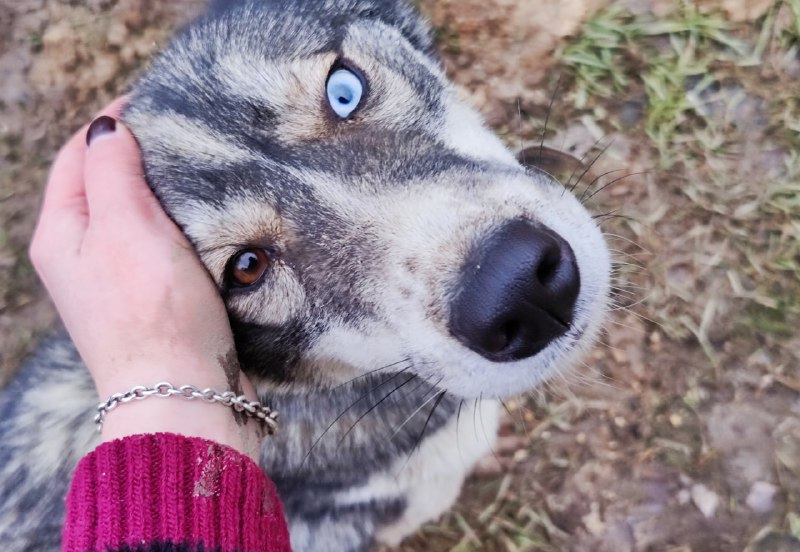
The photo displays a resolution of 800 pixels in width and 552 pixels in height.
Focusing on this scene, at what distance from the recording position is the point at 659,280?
12.8 ft

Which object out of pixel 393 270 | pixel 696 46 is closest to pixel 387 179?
pixel 393 270

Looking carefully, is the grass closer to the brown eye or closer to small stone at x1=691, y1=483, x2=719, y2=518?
small stone at x1=691, y1=483, x2=719, y2=518

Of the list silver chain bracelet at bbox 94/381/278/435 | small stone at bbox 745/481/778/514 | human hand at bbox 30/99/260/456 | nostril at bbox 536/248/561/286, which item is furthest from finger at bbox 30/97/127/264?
small stone at bbox 745/481/778/514

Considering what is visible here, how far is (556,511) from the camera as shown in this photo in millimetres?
3773

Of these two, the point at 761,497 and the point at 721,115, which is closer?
the point at 761,497

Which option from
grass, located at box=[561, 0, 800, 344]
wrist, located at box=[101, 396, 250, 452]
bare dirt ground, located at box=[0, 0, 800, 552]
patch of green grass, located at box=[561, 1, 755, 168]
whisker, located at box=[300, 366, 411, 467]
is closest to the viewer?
wrist, located at box=[101, 396, 250, 452]

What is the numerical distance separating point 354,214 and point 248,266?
0.42 meters

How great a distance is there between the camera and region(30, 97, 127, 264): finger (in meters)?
2.42

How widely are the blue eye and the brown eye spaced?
57 centimetres

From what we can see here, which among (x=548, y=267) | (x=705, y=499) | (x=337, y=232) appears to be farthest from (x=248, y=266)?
(x=705, y=499)

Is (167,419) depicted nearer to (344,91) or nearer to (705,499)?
(344,91)

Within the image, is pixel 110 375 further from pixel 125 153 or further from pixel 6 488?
pixel 6 488

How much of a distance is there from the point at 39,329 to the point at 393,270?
3335 mm

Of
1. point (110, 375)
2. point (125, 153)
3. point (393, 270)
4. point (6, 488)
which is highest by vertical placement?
point (125, 153)
